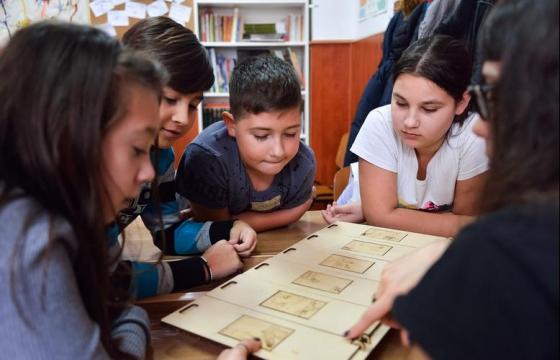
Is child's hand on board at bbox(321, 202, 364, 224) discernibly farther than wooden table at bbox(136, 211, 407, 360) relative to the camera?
Yes

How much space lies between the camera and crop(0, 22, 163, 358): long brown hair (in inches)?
18.9

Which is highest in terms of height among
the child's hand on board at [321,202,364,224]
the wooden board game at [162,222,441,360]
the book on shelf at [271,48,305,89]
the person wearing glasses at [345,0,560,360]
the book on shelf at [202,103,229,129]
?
the book on shelf at [271,48,305,89]

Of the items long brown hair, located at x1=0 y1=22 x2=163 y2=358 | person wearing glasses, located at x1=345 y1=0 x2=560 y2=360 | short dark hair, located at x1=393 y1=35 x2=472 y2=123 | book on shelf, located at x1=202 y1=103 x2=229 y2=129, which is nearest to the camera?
person wearing glasses, located at x1=345 y1=0 x2=560 y2=360

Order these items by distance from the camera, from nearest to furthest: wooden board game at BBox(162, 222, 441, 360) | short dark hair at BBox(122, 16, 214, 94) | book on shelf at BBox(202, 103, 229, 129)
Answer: wooden board game at BBox(162, 222, 441, 360), short dark hair at BBox(122, 16, 214, 94), book on shelf at BBox(202, 103, 229, 129)

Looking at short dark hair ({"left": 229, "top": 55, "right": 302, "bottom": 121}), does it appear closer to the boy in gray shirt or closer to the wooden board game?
the boy in gray shirt

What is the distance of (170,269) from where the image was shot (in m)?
0.85

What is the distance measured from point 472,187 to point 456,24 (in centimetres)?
56

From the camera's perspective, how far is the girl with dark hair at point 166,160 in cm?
92

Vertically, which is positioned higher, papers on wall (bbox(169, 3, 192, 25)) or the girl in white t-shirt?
papers on wall (bbox(169, 3, 192, 25))

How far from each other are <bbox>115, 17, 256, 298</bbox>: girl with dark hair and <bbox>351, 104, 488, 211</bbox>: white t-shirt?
46 centimetres

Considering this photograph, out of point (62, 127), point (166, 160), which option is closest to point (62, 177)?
point (62, 127)

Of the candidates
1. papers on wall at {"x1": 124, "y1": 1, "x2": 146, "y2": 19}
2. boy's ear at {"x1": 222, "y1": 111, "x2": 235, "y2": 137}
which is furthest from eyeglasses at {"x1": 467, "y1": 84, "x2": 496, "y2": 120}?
papers on wall at {"x1": 124, "y1": 1, "x2": 146, "y2": 19}

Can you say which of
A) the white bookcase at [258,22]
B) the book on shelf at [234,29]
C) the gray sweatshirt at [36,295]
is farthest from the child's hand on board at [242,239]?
the book on shelf at [234,29]

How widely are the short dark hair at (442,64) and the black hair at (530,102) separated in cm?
70
